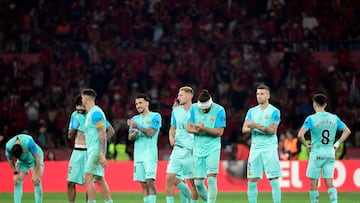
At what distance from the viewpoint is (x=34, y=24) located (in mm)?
33719

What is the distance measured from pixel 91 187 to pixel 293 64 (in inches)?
661

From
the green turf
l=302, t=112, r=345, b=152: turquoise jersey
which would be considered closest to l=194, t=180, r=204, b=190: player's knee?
l=302, t=112, r=345, b=152: turquoise jersey

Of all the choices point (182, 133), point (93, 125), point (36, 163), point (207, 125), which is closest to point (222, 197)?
point (182, 133)

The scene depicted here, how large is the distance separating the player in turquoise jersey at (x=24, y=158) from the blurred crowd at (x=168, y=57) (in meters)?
10.3

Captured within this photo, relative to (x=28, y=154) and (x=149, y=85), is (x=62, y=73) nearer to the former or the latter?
(x=149, y=85)

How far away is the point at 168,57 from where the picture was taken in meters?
32.2

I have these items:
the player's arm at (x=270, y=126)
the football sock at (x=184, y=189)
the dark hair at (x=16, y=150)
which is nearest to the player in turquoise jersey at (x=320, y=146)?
the player's arm at (x=270, y=126)

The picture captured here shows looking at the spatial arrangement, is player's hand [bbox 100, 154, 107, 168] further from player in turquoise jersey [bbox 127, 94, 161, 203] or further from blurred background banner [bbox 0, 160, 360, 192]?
blurred background banner [bbox 0, 160, 360, 192]

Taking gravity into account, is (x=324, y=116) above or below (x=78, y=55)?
below

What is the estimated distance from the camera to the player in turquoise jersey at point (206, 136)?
16.4m

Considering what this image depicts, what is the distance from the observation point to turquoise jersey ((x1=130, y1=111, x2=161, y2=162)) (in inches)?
696

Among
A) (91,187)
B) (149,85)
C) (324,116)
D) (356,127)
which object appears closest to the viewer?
(91,187)

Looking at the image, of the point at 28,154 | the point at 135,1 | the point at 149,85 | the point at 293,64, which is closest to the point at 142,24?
the point at 135,1

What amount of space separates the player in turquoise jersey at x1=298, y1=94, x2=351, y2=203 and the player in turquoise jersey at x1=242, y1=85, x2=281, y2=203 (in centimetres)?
62
